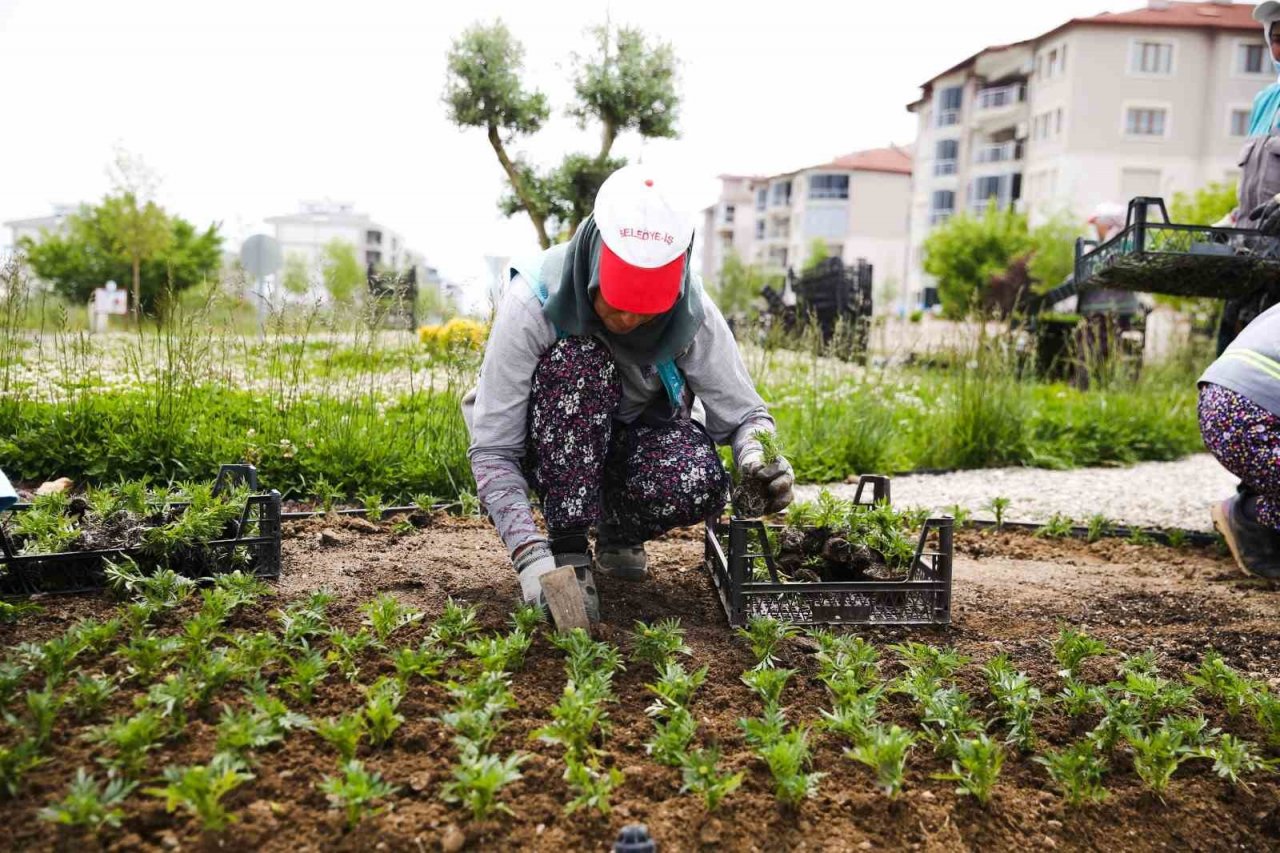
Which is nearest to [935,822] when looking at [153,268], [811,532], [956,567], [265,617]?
[811,532]

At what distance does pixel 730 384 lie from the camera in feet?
9.30

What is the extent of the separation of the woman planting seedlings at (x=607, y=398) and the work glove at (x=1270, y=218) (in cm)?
209

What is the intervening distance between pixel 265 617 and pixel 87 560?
1.98 feet

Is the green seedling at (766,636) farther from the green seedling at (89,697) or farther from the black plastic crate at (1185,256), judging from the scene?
the black plastic crate at (1185,256)

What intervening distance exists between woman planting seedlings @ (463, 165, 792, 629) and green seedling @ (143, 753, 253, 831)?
85cm

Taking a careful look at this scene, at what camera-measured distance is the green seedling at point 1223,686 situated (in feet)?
7.01

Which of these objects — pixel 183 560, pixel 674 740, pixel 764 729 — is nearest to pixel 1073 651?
pixel 764 729

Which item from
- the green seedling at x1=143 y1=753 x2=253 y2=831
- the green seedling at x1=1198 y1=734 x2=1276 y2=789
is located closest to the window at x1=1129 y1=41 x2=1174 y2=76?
the green seedling at x1=1198 y1=734 x2=1276 y2=789

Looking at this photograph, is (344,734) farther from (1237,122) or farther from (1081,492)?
(1237,122)

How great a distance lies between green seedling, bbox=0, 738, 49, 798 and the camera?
5.37 feet

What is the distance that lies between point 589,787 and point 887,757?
0.55 meters

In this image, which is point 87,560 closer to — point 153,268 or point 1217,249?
point 1217,249

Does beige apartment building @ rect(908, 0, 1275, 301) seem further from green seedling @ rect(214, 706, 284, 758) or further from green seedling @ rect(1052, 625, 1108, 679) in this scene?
green seedling @ rect(214, 706, 284, 758)

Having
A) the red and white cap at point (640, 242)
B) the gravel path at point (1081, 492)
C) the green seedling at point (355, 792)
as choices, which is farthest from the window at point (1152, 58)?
the green seedling at point (355, 792)
